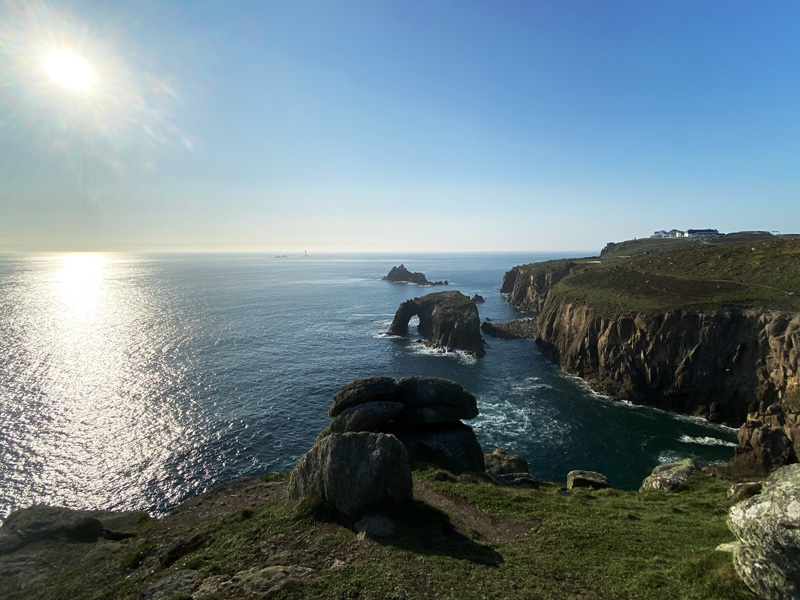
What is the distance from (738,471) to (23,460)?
8590 centimetres

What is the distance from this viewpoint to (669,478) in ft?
126

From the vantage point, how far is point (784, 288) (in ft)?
220

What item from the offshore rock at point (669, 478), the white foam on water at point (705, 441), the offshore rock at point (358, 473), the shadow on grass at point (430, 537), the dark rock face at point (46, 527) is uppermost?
the offshore rock at point (358, 473)

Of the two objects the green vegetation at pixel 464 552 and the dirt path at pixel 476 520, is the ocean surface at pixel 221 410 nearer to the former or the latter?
→ the green vegetation at pixel 464 552

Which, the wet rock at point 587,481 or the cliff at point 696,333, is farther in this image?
the cliff at point 696,333

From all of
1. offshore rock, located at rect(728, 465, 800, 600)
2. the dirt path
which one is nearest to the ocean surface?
the dirt path

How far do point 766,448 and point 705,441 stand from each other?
48.2ft

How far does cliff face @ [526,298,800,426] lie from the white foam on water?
733 cm

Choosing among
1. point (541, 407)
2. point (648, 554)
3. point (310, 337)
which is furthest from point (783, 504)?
point (310, 337)

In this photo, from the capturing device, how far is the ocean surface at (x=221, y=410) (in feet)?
155

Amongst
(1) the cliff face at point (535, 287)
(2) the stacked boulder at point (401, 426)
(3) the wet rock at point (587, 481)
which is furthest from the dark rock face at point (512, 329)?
(2) the stacked boulder at point (401, 426)

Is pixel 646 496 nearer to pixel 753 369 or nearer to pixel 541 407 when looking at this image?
pixel 541 407

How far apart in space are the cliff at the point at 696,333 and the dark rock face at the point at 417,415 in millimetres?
45142

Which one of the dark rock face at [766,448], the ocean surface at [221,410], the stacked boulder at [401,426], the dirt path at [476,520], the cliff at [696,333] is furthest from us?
the cliff at [696,333]
